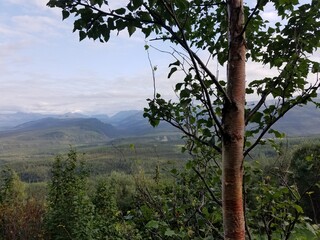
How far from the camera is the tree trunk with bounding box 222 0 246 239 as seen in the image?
4.35 ft

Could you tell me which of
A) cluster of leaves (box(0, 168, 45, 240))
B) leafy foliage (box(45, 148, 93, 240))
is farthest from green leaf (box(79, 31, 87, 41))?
cluster of leaves (box(0, 168, 45, 240))

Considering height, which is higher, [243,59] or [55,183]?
[243,59]

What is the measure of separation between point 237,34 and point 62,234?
39.3ft

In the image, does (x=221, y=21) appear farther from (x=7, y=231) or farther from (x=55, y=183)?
(x=7, y=231)

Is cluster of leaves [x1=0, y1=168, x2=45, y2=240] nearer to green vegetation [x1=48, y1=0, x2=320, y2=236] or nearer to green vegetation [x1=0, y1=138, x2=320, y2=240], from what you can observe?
green vegetation [x1=0, y1=138, x2=320, y2=240]

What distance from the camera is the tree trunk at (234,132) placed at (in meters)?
1.33

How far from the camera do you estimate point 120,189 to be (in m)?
45.3

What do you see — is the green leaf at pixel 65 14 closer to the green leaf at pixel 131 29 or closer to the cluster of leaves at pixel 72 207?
the green leaf at pixel 131 29

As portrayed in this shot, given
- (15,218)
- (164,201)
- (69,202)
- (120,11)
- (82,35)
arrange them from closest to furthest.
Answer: (120,11), (82,35), (164,201), (69,202), (15,218)

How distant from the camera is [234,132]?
4.46 feet

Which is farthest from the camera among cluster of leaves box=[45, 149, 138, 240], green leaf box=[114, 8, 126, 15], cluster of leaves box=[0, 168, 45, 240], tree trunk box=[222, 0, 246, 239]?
cluster of leaves box=[0, 168, 45, 240]

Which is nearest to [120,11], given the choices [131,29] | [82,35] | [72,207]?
[131,29]

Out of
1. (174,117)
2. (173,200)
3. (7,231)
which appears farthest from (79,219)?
(174,117)

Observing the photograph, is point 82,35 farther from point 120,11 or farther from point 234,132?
point 234,132
